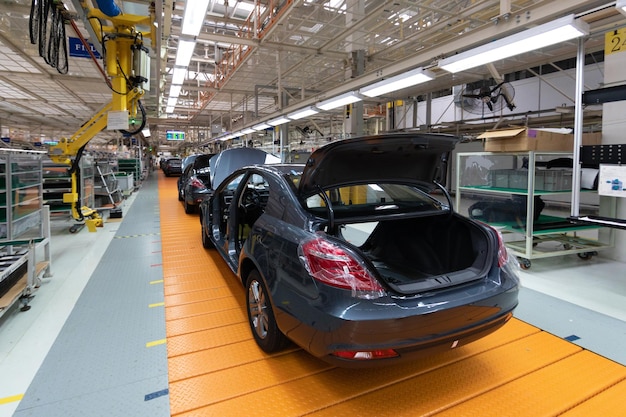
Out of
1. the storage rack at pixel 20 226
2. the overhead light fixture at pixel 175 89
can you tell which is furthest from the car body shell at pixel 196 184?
the storage rack at pixel 20 226

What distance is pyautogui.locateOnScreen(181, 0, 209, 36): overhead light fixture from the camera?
12.1 feet

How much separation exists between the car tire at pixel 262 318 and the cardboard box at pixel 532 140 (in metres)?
3.45

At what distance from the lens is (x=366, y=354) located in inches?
62.5

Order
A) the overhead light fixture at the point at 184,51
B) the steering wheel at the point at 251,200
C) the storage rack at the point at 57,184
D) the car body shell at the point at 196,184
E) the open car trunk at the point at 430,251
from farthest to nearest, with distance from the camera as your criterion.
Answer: the car body shell at the point at 196,184, the storage rack at the point at 57,184, the overhead light fixture at the point at 184,51, the steering wheel at the point at 251,200, the open car trunk at the point at 430,251

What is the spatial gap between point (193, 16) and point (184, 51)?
154 cm

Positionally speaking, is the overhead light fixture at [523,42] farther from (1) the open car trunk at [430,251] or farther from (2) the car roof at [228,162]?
(2) the car roof at [228,162]

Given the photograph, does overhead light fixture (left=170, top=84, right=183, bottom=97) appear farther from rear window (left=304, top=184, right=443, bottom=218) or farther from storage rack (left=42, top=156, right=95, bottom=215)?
rear window (left=304, top=184, right=443, bottom=218)

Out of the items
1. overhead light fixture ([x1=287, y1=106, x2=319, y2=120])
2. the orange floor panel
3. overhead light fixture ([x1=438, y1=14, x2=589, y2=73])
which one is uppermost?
overhead light fixture ([x1=287, y1=106, x2=319, y2=120])

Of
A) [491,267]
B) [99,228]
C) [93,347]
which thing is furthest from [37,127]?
[491,267]

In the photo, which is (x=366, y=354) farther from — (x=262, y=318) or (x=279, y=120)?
(x=279, y=120)

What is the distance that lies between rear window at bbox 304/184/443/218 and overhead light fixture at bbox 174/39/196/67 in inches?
141

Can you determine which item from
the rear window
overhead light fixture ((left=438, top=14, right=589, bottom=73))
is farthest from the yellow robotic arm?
overhead light fixture ((left=438, top=14, right=589, bottom=73))

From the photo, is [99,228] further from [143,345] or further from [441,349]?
[441,349]

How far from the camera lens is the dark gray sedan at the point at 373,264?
1.59m
